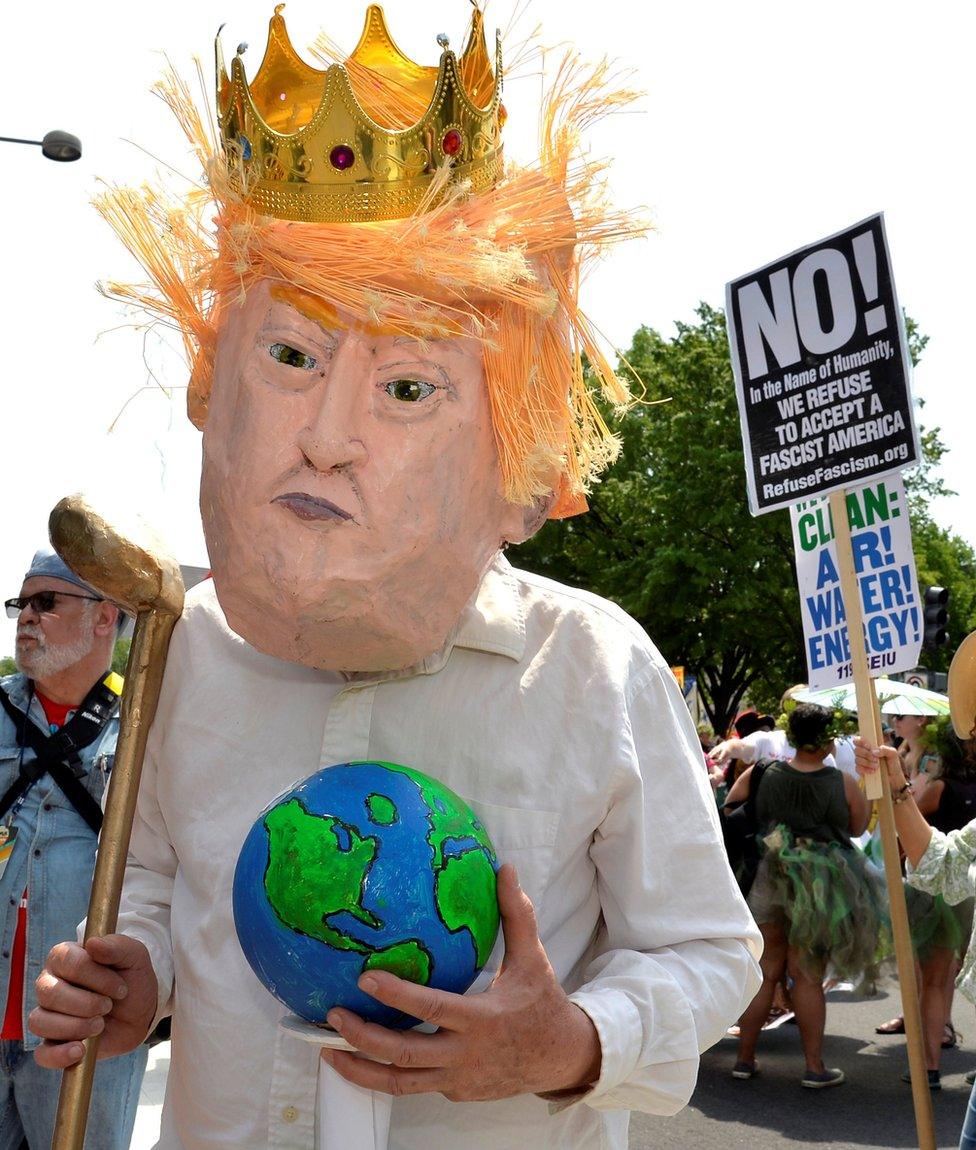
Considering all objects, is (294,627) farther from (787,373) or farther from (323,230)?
(787,373)

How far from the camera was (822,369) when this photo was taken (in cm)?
468

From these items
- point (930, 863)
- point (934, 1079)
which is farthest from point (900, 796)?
point (934, 1079)

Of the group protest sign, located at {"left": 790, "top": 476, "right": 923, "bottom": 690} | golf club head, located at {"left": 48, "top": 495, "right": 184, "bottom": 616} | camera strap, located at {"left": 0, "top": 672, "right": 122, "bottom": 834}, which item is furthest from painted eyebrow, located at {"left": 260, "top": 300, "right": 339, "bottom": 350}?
protest sign, located at {"left": 790, "top": 476, "right": 923, "bottom": 690}

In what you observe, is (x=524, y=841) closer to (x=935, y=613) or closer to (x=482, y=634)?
(x=482, y=634)

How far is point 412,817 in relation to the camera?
1.57 m

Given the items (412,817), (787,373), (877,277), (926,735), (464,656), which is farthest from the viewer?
(926,735)

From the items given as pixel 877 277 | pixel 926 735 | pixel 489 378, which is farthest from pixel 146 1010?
pixel 926 735

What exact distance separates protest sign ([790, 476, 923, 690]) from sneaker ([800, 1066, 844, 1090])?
2.20m

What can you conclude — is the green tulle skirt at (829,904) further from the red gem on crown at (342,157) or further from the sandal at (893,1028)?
the red gem on crown at (342,157)

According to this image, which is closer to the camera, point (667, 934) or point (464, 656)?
point (667, 934)

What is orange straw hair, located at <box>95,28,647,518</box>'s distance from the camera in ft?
5.83

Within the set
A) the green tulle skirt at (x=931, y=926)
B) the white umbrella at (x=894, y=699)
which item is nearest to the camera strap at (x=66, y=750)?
the green tulle skirt at (x=931, y=926)

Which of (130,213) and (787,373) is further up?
(787,373)

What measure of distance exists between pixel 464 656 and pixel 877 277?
3080 millimetres
